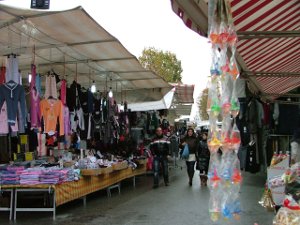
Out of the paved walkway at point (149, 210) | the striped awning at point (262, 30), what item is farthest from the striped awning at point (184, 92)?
the striped awning at point (262, 30)

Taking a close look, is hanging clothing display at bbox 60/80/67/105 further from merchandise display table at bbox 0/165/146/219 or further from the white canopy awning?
merchandise display table at bbox 0/165/146/219

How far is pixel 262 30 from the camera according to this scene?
5.22m

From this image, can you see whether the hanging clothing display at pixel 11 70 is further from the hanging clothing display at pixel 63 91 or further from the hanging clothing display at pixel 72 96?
the hanging clothing display at pixel 72 96

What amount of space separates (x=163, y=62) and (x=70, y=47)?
29774 mm

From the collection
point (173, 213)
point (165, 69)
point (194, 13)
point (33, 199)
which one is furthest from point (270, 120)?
point (165, 69)

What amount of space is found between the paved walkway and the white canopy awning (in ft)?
11.0

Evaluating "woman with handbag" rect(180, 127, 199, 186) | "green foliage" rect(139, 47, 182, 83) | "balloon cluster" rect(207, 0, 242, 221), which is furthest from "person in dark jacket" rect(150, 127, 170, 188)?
"green foliage" rect(139, 47, 182, 83)

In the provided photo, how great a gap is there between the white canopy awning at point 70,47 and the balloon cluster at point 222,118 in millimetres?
3767

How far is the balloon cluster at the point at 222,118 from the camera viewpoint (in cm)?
318

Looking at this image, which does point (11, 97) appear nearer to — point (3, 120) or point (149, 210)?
point (3, 120)

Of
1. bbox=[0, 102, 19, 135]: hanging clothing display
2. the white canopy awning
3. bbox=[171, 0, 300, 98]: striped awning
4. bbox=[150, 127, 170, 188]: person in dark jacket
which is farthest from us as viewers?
bbox=[150, 127, 170, 188]: person in dark jacket

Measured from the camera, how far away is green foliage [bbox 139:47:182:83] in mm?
37531

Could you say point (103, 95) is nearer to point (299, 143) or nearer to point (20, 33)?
point (20, 33)

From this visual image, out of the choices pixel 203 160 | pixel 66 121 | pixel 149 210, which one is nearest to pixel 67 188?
pixel 66 121
